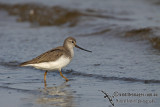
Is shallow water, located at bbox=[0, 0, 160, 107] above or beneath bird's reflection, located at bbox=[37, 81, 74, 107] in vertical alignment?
above

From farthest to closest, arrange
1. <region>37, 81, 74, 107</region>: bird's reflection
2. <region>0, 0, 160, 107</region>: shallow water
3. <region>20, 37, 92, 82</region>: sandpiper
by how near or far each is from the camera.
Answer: <region>20, 37, 92, 82</region>: sandpiper < <region>0, 0, 160, 107</region>: shallow water < <region>37, 81, 74, 107</region>: bird's reflection

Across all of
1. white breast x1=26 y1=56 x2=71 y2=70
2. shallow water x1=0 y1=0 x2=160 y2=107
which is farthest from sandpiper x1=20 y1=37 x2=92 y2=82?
shallow water x1=0 y1=0 x2=160 y2=107

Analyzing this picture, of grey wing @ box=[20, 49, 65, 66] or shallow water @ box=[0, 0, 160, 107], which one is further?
grey wing @ box=[20, 49, 65, 66]

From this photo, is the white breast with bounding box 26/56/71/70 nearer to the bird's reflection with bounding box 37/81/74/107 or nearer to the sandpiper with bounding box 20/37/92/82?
the sandpiper with bounding box 20/37/92/82

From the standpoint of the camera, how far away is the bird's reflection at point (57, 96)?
18.6 feet

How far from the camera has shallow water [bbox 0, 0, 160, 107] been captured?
240 inches

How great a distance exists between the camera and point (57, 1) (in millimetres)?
17750

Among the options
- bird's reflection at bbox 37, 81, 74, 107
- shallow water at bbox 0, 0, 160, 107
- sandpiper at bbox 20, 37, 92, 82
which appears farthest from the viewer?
sandpiper at bbox 20, 37, 92, 82

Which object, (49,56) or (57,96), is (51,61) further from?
(57,96)

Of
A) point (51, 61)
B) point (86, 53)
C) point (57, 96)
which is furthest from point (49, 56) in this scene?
point (86, 53)

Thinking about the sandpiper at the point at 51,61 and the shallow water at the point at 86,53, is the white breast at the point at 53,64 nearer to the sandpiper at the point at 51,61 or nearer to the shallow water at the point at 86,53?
the sandpiper at the point at 51,61

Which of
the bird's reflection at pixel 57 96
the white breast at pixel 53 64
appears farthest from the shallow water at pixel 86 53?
the white breast at pixel 53 64

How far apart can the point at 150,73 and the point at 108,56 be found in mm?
1833

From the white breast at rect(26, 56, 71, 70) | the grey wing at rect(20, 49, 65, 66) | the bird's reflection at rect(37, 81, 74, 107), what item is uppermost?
the grey wing at rect(20, 49, 65, 66)
